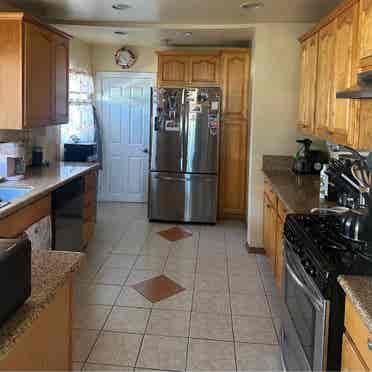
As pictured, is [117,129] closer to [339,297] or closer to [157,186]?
[157,186]

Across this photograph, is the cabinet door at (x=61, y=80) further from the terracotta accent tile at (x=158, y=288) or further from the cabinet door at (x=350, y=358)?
the cabinet door at (x=350, y=358)

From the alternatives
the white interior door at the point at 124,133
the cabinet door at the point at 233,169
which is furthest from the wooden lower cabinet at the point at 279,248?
the white interior door at the point at 124,133

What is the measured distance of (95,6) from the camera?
399 centimetres

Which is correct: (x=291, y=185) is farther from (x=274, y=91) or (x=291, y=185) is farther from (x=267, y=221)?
(x=274, y=91)

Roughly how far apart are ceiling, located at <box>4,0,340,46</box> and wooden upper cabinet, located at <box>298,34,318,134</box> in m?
0.35

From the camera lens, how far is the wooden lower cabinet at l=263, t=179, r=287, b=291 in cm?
331

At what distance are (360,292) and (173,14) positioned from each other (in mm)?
3495

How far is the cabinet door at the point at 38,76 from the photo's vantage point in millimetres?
3604

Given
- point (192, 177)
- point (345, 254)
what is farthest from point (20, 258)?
point (192, 177)

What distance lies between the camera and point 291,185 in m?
3.67

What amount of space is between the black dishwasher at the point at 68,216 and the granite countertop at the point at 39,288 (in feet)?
6.10

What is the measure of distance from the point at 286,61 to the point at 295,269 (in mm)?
2830

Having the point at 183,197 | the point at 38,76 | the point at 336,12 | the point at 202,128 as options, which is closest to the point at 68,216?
the point at 38,76

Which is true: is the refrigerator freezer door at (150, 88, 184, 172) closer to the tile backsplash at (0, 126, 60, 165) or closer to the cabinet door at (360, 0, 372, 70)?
the tile backsplash at (0, 126, 60, 165)
